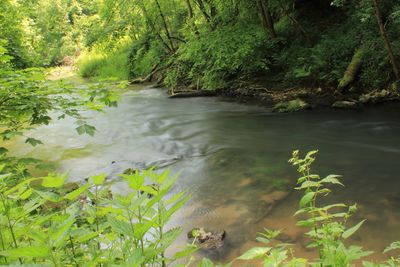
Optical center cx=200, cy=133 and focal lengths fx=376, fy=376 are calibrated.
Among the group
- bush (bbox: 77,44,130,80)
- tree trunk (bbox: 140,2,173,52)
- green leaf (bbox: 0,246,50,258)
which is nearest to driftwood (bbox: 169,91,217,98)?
tree trunk (bbox: 140,2,173,52)

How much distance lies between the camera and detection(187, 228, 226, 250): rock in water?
4.75 meters

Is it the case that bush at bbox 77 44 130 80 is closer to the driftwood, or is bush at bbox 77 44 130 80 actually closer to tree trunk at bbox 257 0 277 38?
the driftwood

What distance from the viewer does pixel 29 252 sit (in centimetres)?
110

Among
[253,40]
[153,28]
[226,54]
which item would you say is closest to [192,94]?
[226,54]

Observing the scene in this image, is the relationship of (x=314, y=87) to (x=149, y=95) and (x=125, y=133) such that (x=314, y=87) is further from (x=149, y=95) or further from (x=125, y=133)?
(x=149, y=95)

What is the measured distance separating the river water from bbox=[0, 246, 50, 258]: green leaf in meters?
2.94

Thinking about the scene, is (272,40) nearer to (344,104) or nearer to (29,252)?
(344,104)

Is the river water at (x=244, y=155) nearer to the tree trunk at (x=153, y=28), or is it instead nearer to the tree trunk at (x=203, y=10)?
the tree trunk at (x=203, y=10)

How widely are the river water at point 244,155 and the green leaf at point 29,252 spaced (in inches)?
116

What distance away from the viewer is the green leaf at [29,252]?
107 cm

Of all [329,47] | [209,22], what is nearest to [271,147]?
[329,47]

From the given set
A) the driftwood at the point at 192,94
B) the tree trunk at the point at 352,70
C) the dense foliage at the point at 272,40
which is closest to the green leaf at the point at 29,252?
the dense foliage at the point at 272,40

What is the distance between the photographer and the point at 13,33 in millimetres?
12445

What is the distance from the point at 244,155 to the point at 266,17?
7.60 metres
